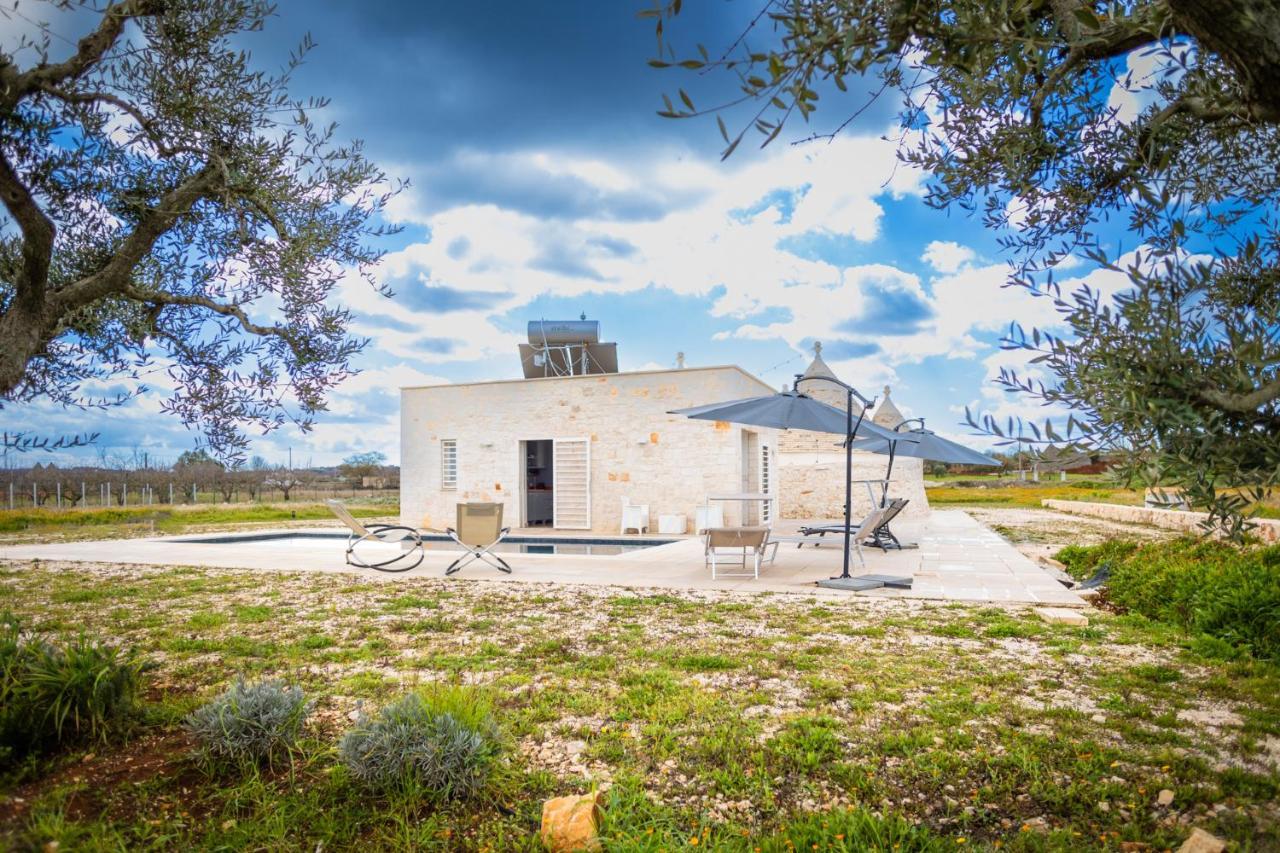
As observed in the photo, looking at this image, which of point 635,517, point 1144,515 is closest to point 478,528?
point 635,517

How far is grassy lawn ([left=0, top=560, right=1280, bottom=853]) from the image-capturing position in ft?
7.92

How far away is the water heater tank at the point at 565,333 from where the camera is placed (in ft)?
59.5

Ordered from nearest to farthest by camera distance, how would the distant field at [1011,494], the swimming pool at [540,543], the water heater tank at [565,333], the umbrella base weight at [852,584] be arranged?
the umbrella base weight at [852,584], the swimming pool at [540,543], the water heater tank at [565,333], the distant field at [1011,494]

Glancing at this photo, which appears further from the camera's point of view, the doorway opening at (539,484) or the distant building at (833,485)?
the distant building at (833,485)

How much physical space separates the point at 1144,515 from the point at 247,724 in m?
18.6

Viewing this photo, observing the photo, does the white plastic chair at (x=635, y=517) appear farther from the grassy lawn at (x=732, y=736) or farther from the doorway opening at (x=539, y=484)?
the grassy lawn at (x=732, y=736)

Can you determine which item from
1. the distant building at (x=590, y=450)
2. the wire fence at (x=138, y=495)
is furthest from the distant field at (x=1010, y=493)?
the wire fence at (x=138, y=495)

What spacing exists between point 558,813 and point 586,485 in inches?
528

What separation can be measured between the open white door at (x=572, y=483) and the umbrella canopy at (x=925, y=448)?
6128 mm

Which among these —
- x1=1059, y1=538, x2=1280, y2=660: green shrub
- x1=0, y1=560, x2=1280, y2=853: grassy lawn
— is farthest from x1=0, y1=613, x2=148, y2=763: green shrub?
x1=1059, y1=538, x2=1280, y2=660: green shrub

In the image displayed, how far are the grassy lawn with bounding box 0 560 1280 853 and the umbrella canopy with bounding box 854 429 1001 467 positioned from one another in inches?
210

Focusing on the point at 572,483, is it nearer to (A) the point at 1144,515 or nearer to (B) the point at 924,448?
(B) the point at 924,448

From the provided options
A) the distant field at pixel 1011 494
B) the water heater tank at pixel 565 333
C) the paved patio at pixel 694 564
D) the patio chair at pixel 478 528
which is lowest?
the distant field at pixel 1011 494

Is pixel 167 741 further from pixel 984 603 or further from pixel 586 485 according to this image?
pixel 586 485
